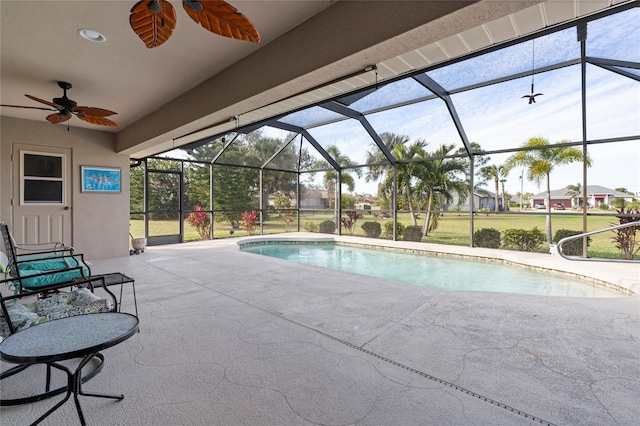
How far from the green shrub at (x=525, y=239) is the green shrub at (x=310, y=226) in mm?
6536

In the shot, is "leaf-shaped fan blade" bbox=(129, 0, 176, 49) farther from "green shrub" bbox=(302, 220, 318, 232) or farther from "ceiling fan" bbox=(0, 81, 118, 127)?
"green shrub" bbox=(302, 220, 318, 232)

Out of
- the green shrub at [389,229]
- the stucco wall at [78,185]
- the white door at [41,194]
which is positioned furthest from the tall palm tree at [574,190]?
the white door at [41,194]

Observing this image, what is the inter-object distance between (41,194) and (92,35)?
4.37 metres

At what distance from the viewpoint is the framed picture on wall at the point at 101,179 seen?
19.9 feet

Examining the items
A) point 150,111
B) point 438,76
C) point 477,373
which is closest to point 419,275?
point 438,76

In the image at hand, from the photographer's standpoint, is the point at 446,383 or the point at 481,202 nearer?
the point at 446,383

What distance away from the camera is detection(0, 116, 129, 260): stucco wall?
5191mm

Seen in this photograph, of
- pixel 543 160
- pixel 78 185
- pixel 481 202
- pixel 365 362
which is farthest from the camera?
pixel 481 202

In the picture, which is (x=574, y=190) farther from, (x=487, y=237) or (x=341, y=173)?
(x=341, y=173)

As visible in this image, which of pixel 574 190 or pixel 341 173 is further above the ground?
pixel 341 173

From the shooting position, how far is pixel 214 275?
15.7 ft

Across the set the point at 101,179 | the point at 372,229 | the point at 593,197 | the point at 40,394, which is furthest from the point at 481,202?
the point at 40,394

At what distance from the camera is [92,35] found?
2.76 metres

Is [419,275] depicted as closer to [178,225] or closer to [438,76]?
[438,76]
